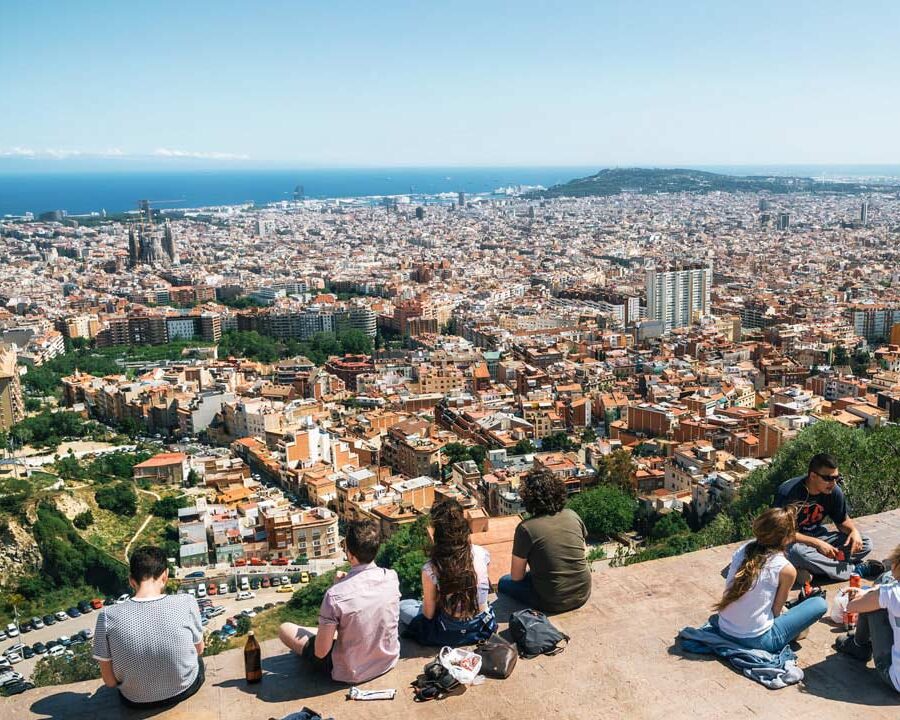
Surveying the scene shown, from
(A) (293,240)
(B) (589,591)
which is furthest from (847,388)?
(A) (293,240)

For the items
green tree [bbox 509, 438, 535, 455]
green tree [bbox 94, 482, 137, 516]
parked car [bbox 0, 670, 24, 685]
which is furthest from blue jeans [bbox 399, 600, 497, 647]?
green tree [bbox 509, 438, 535, 455]

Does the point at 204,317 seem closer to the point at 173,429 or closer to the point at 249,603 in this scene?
the point at 173,429

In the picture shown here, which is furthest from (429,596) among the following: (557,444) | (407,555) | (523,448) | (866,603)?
(557,444)

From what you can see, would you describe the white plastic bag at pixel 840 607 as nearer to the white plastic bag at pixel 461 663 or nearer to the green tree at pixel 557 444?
the white plastic bag at pixel 461 663

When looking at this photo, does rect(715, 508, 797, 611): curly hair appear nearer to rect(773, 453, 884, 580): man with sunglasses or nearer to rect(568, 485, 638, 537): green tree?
rect(773, 453, 884, 580): man with sunglasses

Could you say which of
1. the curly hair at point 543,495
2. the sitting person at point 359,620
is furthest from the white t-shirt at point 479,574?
the curly hair at point 543,495

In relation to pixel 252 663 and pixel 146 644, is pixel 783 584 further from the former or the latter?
pixel 146 644
